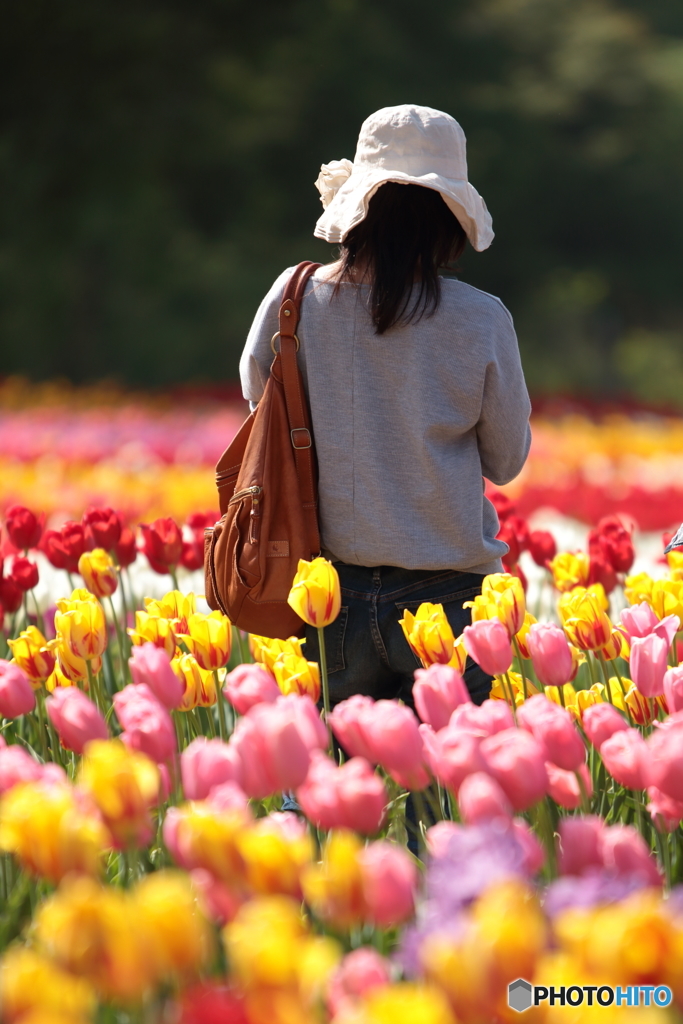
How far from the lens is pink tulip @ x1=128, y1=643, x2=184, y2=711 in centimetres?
150

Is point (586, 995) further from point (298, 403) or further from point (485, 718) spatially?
point (298, 403)

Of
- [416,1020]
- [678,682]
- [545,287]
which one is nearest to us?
[416,1020]

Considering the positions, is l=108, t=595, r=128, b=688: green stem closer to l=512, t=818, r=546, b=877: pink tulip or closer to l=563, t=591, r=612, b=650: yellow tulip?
l=563, t=591, r=612, b=650: yellow tulip

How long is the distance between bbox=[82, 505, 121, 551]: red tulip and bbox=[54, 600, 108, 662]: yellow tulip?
2.12 feet

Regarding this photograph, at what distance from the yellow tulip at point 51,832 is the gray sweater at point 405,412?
0.96m

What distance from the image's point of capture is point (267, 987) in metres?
0.83

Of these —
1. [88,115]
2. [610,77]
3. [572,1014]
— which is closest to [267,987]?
[572,1014]

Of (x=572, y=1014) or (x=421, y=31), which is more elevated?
(x=421, y=31)

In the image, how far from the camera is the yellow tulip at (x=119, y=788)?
A: 1062 mm

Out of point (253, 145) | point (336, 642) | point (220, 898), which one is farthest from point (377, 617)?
point (253, 145)

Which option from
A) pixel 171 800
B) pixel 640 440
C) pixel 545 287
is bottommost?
pixel 171 800

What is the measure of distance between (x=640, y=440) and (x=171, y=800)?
6.76m

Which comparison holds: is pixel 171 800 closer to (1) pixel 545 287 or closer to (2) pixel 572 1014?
(2) pixel 572 1014

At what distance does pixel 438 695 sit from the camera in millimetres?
1392
